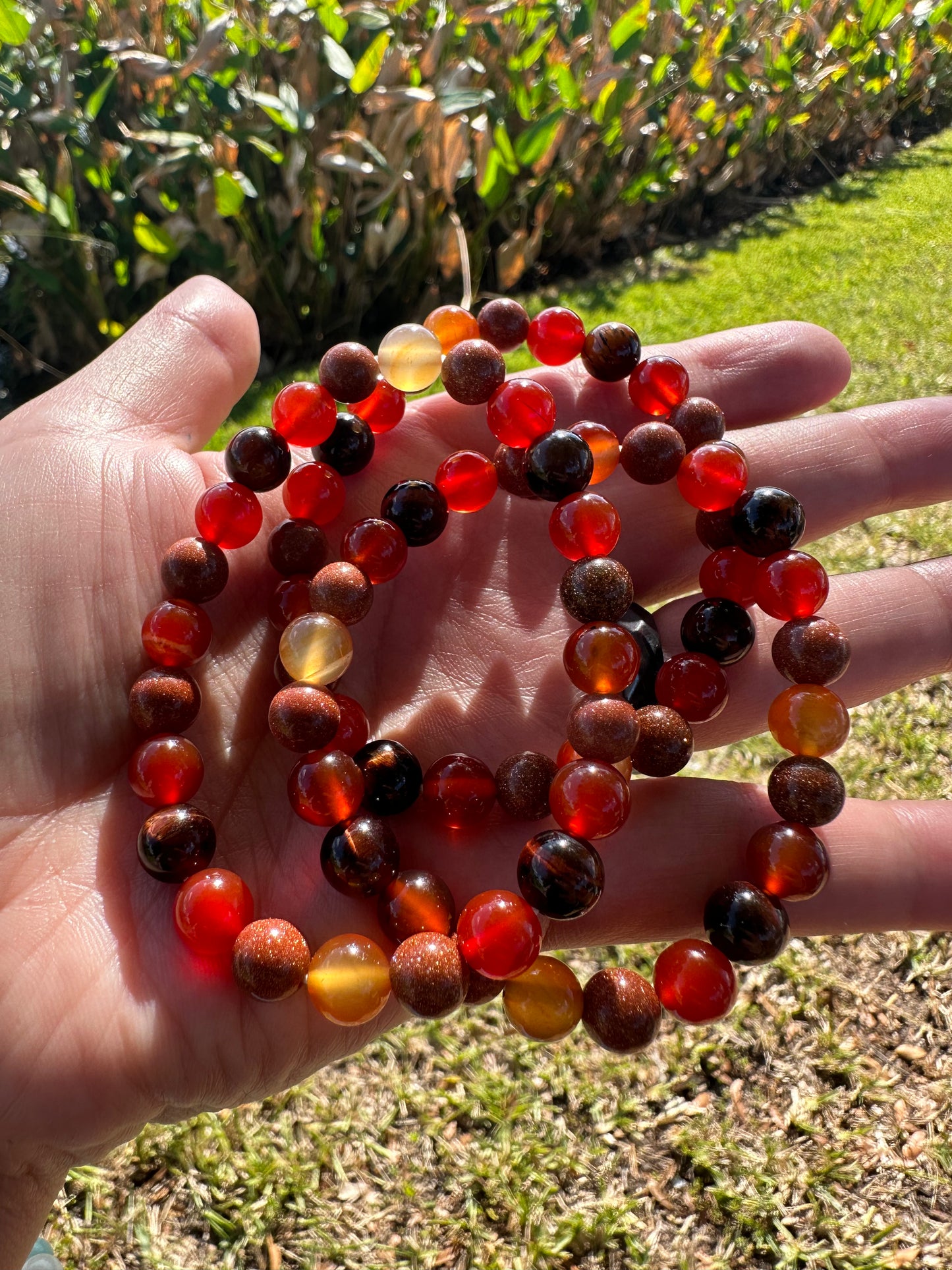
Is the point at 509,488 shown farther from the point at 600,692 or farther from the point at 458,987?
the point at 458,987

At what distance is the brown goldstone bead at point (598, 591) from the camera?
151 centimetres

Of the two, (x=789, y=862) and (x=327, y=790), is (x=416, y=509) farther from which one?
(x=789, y=862)

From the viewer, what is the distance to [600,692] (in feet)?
4.85

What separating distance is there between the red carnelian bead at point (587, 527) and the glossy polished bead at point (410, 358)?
1.39ft

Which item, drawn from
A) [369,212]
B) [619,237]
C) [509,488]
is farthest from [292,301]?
[509,488]

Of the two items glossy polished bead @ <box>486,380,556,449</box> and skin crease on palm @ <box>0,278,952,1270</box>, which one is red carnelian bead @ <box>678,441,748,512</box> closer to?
skin crease on palm @ <box>0,278,952,1270</box>

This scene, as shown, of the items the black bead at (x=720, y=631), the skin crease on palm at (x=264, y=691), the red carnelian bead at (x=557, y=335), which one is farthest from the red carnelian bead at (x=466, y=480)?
the black bead at (x=720, y=631)

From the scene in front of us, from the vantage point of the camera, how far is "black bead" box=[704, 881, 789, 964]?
1341 millimetres

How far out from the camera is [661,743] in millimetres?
1448

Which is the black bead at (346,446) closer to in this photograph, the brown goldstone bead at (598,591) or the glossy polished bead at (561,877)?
the brown goldstone bead at (598,591)

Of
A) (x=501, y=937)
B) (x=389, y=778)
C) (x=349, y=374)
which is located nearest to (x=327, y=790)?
(x=389, y=778)

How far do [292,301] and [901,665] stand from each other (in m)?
2.57

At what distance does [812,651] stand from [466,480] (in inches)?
25.3

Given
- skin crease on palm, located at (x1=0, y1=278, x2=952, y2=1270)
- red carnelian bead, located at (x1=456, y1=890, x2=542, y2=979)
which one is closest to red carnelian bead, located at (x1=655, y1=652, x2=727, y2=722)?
skin crease on palm, located at (x1=0, y1=278, x2=952, y2=1270)
